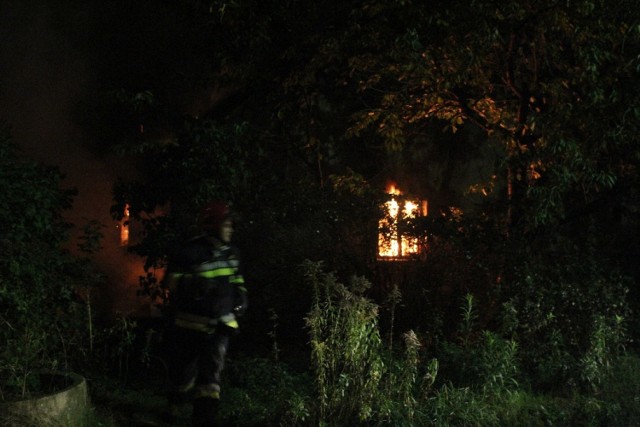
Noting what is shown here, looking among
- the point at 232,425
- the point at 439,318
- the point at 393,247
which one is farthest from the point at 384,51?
the point at 232,425

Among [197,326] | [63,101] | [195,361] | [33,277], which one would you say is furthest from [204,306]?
[63,101]

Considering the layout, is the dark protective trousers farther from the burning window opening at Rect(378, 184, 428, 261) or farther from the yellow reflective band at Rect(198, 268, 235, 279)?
the burning window opening at Rect(378, 184, 428, 261)

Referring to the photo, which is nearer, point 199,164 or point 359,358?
point 359,358

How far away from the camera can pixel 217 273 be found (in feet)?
21.5

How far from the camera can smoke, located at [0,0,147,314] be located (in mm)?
12766

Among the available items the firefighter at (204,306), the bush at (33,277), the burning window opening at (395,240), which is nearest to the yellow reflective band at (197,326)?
the firefighter at (204,306)

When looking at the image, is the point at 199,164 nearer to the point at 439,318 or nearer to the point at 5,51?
the point at 439,318

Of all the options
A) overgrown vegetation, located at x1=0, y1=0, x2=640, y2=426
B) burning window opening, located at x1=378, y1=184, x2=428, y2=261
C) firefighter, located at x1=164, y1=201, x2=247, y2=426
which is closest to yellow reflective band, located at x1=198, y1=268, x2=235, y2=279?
firefighter, located at x1=164, y1=201, x2=247, y2=426

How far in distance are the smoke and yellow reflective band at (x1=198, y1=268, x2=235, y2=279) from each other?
266 inches

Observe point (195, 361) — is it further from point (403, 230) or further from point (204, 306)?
point (403, 230)

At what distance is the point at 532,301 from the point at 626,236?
2.97 m

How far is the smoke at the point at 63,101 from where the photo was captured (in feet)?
41.9

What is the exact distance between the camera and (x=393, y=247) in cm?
1009

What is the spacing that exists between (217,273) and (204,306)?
0.30 m
